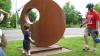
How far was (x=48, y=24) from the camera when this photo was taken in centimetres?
1103

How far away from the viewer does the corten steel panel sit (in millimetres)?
11000

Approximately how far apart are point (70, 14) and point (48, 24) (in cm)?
3952

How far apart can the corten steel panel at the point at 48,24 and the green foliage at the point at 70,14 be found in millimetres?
38367

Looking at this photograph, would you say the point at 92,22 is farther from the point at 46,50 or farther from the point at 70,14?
the point at 70,14

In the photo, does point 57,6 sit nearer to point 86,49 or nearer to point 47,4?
point 47,4

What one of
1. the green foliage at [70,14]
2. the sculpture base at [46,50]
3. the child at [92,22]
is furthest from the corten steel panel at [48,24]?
the green foliage at [70,14]

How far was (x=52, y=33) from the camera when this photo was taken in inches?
436

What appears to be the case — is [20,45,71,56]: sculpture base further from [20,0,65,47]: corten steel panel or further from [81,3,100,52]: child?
[81,3,100,52]: child

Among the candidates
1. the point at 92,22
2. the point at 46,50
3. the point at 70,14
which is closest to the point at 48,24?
the point at 46,50

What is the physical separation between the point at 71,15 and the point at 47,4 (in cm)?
3932

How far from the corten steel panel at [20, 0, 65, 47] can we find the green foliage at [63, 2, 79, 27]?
126 ft

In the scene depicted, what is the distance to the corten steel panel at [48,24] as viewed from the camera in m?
11.0

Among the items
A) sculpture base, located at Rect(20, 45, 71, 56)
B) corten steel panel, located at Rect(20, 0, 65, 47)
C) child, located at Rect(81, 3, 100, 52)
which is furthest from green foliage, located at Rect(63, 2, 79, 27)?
child, located at Rect(81, 3, 100, 52)

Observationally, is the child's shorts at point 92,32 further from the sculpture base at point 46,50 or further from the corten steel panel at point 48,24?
the sculpture base at point 46,50
